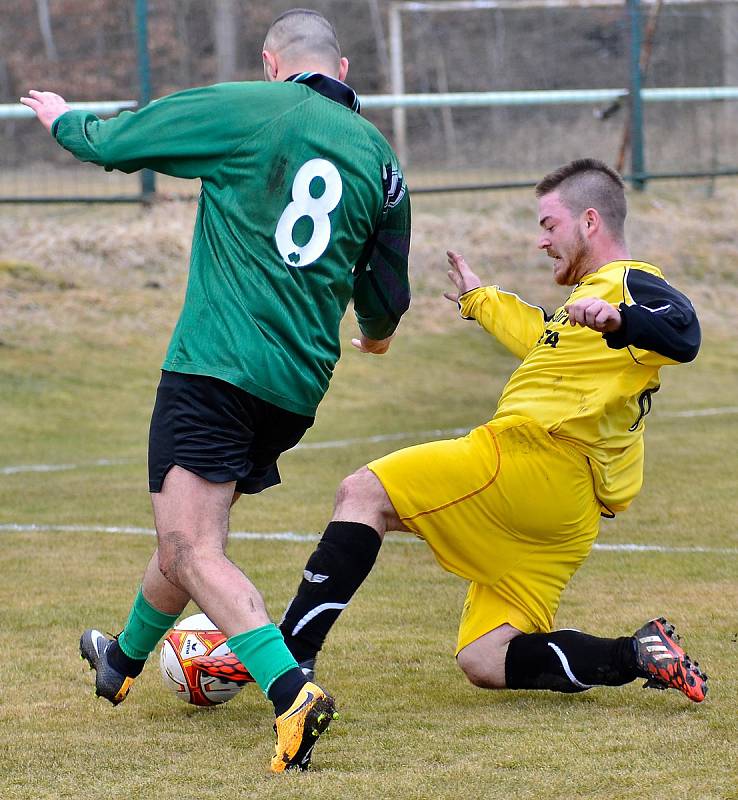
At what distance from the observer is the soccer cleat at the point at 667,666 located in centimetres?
370

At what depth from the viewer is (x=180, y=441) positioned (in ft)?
11.3

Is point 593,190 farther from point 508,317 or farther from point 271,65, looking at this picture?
point 271,65

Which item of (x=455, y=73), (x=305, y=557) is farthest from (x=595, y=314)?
(x=455, y=73)

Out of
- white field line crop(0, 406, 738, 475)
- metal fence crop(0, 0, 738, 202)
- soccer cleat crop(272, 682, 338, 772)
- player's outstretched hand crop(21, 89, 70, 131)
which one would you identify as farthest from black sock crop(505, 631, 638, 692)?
metal fence crop(0, 0, 738, 202)

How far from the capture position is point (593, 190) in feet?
13.6

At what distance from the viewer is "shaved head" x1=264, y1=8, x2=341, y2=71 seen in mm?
3717

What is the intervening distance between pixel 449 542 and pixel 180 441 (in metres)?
0.97

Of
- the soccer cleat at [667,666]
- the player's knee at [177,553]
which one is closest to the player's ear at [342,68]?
the player's knee at [177,553]

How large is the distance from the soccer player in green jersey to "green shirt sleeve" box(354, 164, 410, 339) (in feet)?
0.52

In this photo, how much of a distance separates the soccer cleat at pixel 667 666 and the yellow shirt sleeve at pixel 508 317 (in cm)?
107

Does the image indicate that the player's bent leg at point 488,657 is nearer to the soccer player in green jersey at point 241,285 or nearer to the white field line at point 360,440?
the soccer player in green jersey at point 241,285

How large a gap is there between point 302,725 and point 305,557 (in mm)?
2962

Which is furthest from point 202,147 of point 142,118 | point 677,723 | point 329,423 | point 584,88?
point 584,88

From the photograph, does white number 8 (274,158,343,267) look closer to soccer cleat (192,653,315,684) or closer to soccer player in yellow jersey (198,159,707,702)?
soccer player in yellow jersey (198,159,707,702)
